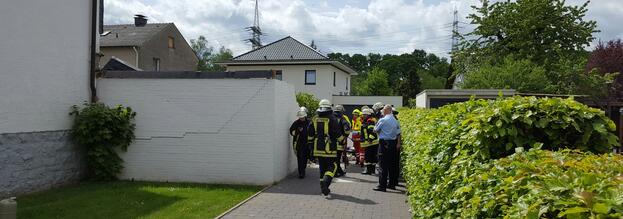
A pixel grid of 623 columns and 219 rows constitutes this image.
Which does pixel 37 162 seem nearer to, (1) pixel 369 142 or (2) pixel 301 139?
(2) pixel 301 139

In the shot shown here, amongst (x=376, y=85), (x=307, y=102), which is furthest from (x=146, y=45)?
(x=376, y=85)

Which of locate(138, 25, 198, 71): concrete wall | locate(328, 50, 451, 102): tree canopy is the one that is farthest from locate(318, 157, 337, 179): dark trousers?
locate(328, 50, 451, 102): tree canopy

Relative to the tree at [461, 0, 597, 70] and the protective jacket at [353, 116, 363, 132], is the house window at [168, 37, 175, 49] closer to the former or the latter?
the tree at [461, 0, 597, 70]

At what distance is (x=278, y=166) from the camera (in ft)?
35.8

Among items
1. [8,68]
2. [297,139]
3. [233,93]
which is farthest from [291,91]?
[8,68]

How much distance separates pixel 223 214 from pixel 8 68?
4513 mm

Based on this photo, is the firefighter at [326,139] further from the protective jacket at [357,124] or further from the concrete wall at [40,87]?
the concrete wall at [40,87]

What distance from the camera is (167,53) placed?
139ft

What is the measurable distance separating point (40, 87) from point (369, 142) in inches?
281

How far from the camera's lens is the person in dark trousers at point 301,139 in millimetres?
11516

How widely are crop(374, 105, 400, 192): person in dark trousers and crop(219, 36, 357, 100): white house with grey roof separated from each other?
2589 cm

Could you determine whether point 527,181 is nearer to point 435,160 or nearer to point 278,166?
point 435,160

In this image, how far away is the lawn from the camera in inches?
298

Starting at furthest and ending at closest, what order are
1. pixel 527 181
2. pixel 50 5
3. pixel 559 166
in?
pixel 50 5, pixel 559 166, pixel 527 181
